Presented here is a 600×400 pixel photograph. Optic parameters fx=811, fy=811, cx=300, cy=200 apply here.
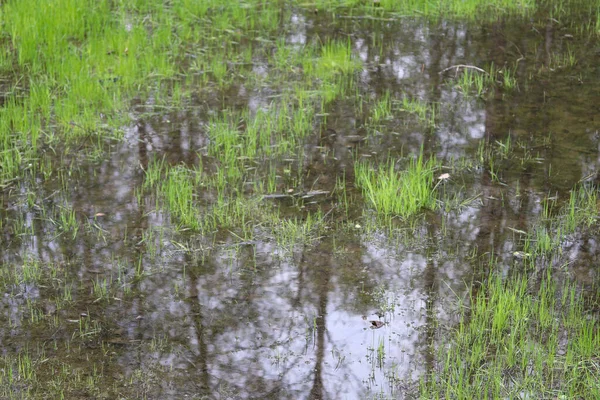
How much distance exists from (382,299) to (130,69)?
10.9ft

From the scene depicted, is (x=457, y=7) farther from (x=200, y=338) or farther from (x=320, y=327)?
(x=200, y=338)

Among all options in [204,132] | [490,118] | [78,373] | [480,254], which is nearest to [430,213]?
[480,254]

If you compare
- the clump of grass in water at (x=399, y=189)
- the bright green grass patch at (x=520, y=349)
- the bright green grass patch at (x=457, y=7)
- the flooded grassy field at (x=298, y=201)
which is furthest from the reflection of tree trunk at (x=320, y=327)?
the bright green grass patch at (x=457, y=7)

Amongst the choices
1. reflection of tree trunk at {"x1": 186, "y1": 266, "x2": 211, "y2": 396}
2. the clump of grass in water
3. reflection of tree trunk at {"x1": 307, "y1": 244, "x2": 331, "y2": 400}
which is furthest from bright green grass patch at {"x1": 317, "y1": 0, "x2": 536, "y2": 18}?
reflection of tree trunk at {"x1": 186, "y1": 266, "x2": 211, "y2": 396}

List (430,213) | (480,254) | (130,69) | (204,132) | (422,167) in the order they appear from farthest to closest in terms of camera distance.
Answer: (130,69)
(204,132)
(422,167)
(430,213)
(480,254)

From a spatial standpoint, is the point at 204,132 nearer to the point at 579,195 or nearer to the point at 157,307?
the point at 157,307

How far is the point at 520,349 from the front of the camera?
3.35 m

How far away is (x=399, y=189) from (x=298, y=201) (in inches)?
23.1

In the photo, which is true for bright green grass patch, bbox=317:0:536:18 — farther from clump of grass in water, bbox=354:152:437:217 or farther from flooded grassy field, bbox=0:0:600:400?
clump of grass in water, bbox=354:152:437:217

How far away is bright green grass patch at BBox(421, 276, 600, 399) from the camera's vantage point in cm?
314

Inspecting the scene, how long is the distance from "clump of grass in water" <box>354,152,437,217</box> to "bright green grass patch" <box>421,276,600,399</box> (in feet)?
2.84

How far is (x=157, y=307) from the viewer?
3.74m

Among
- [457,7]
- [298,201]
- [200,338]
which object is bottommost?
[200,338]

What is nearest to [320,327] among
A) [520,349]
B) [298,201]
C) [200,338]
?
[200,338]
